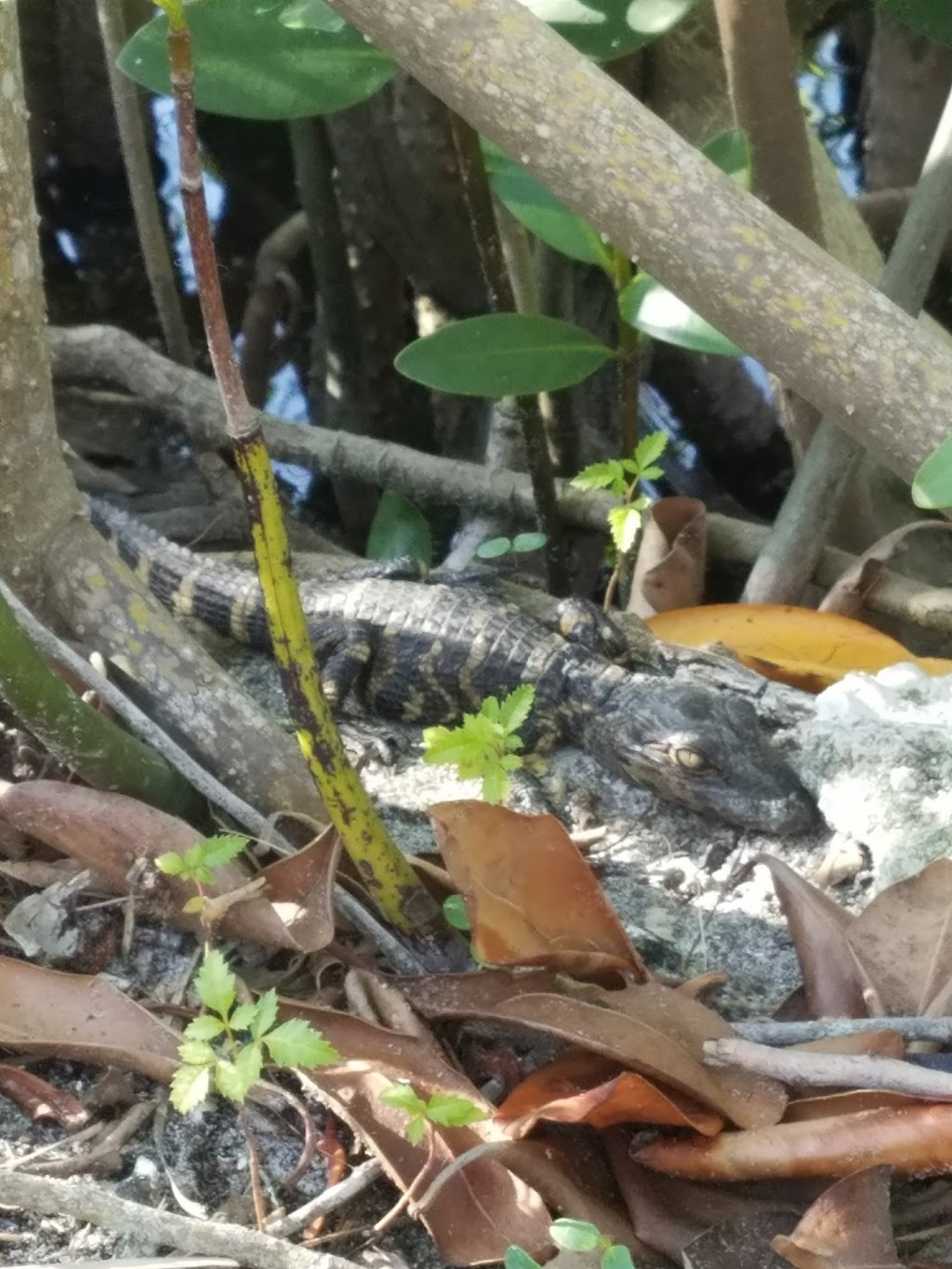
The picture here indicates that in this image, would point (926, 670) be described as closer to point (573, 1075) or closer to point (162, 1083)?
point (573, 1075)

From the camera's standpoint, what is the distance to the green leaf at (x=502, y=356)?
2.11 metres

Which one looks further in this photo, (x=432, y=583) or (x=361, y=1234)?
(x=432, y=583)

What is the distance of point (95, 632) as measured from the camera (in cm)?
174

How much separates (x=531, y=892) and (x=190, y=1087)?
0.41 m

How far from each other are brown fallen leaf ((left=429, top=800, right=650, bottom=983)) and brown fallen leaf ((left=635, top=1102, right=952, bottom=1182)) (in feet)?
0.74

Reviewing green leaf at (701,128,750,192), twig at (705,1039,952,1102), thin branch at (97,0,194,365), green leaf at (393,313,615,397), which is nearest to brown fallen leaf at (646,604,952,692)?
green leaf at (393,313,615,397)

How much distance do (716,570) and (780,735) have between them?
0.93 m

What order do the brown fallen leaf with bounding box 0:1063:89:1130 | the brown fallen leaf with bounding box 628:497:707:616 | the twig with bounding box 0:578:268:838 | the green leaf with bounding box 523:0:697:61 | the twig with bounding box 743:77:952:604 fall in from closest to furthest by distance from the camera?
the brown fallen leaf with bounding box 0:1063:89:1130
the twig with bounding box 0:578:268:838
the green leaf with bounding box 523:0:697:61
the twig with bounding box 743:77:952:604
the brown fallen leaf with bounding box 628:497:707:616

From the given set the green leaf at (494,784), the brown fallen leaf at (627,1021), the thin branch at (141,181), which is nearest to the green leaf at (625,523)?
the green leaf at (494,784)

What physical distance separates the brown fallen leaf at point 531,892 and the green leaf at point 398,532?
1546 millimetres

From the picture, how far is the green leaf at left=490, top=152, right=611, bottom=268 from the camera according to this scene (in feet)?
7.16

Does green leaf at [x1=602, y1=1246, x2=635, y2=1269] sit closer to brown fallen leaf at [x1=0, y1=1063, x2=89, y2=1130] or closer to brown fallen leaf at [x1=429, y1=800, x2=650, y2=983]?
brown fallen leaf at [x1=429, y1=800, x2=650, y2=983]

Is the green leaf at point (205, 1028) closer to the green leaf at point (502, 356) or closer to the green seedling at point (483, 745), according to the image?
the green seedling at point (483, 745)

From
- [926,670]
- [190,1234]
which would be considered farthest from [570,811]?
[190,1234]
